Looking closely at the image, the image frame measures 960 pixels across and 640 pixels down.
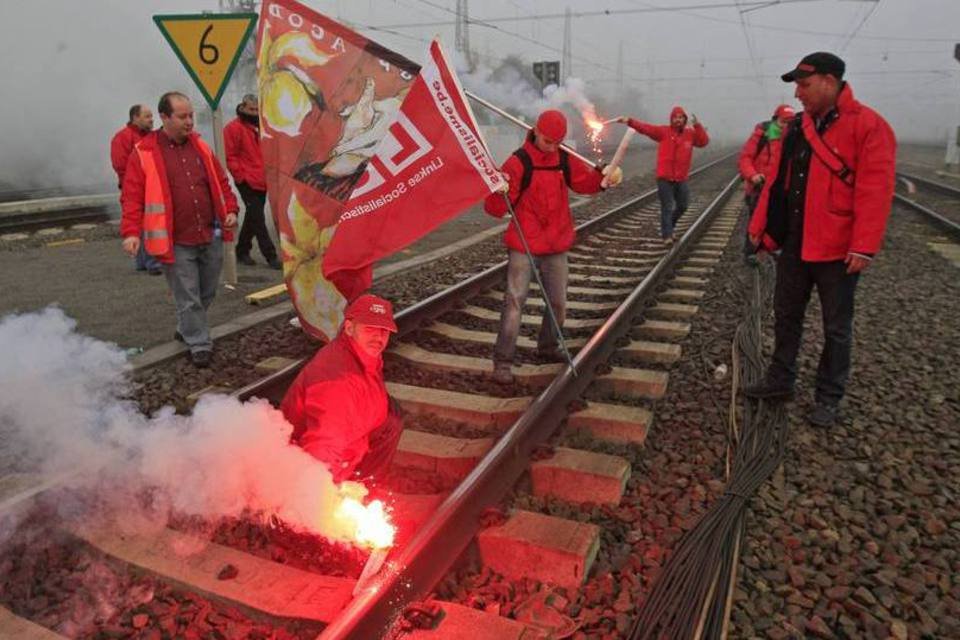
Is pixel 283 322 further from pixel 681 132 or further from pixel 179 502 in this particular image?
pixel 681 132

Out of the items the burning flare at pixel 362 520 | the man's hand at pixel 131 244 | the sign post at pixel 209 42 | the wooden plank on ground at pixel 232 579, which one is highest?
the sign post at pixel 209 42

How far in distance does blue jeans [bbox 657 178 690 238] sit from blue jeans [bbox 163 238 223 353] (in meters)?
6.67

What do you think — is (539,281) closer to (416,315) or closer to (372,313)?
(416,315)

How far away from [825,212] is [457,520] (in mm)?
2909

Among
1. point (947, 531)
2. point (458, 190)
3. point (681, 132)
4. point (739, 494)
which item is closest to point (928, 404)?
point (947, 531)

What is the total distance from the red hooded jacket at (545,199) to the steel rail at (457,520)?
831mm

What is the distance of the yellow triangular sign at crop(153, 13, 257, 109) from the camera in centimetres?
663

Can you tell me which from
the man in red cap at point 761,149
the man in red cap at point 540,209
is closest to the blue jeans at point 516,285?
the man in red cap at point 540,209

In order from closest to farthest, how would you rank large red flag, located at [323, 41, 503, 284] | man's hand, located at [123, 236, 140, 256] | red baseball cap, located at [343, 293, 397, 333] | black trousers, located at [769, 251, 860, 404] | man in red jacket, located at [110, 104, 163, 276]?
red baseball cap, located at [343, 293, 397, 333]
large red flag, located at [323, 41, 503, 284]
black trousers, located at [769, 251, 860, 404]
man's hand, located at [123, 236, 140, 256]
man in red jacket, located at [110, 104, 163, 276]

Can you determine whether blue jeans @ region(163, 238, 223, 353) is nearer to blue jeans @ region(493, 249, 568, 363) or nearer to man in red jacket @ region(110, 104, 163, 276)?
man in red jacket @ region(110, 104, 163, 276)

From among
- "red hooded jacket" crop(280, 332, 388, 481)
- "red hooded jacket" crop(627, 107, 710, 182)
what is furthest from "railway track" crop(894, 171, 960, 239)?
"red hooded jacket" crop(280, 332, 388, 481)

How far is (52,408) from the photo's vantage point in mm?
4414

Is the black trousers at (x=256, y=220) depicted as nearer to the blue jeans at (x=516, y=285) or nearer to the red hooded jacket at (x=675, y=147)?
the blue jeans at (x=516, y=285)

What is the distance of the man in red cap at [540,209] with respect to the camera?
15.9 feet
